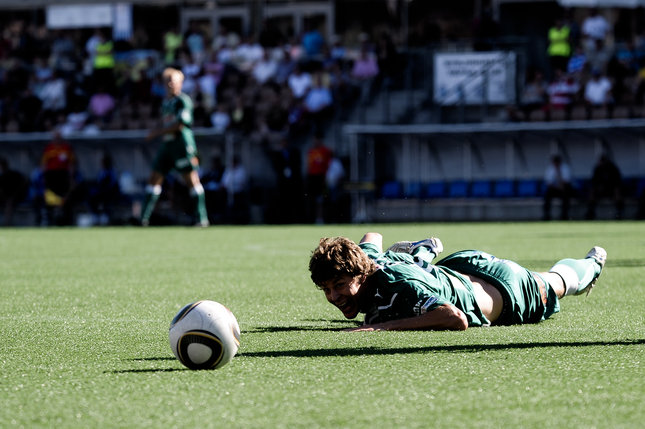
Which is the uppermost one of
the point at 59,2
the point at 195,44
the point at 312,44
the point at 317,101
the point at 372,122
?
the point at 59,2

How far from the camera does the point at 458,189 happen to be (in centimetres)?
2620

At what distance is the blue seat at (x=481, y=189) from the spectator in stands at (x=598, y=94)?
2883 millimetres

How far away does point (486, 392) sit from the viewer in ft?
13.7

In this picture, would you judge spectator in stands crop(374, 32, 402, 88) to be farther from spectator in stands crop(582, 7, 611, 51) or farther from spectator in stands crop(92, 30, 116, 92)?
spectator in stands crop(92, 30, 116, 92)

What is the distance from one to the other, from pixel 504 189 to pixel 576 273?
19.0 meters

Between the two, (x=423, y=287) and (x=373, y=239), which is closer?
(x=423, y=287)

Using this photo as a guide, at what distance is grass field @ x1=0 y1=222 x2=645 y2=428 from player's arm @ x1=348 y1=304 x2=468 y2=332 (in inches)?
2.2

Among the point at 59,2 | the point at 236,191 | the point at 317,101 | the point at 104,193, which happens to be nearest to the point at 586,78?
the point at 317,101

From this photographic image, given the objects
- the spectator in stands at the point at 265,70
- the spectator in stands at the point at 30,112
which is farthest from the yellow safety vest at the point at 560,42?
the spectator in stands at the point at 30,112

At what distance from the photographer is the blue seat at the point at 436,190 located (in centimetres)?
2628

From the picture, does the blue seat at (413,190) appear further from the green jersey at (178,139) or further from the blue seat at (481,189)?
the green jersey at (178,139)

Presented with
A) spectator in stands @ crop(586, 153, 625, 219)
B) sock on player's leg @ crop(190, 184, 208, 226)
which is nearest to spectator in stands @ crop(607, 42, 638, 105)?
spectator in stands @ crop(586, 153, 625, 219)

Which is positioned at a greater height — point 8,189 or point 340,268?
point 340,268

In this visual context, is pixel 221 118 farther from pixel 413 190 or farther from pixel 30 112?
pixel 30 112
